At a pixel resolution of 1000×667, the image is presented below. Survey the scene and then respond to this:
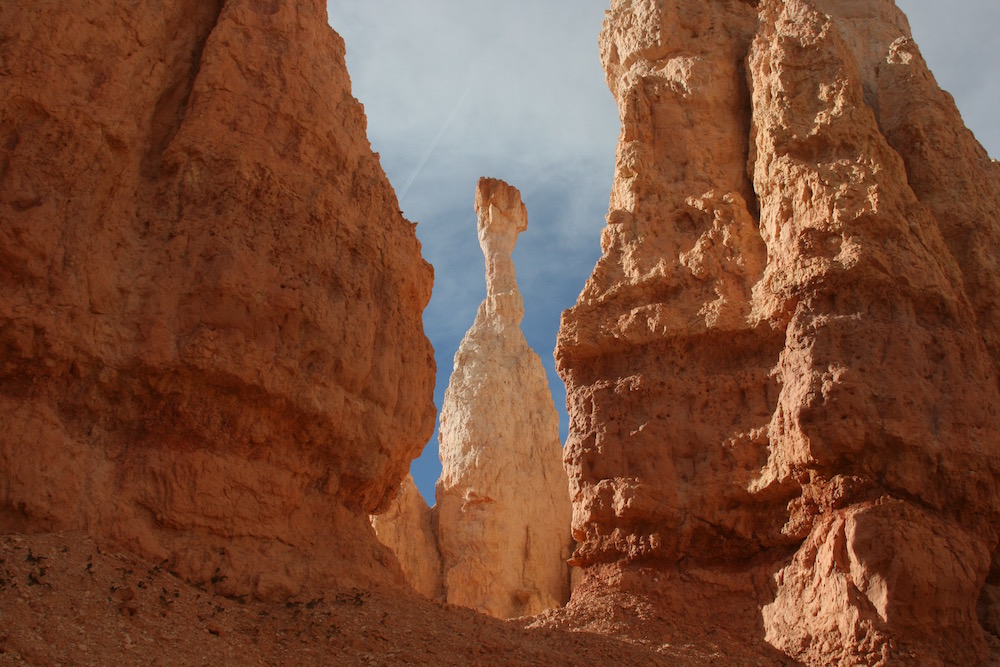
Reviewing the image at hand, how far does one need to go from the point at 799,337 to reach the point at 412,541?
15504 mm

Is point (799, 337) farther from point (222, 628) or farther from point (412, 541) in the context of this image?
point (412, 541)

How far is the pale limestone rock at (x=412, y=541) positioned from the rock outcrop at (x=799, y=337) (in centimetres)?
1236

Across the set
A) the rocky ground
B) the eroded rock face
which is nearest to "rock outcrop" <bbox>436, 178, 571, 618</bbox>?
the eroded rock face

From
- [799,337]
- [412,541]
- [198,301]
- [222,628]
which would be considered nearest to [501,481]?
[412,541]

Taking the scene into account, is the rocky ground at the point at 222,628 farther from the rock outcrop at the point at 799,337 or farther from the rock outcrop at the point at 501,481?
the rock outcrop at the point at 501,481

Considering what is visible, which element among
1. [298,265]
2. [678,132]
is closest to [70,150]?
[298,265]

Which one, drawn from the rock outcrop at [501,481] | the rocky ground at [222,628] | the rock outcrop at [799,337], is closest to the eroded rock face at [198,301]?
the rocky ground at [222,628]

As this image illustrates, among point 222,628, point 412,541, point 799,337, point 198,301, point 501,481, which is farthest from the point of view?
point 501,481

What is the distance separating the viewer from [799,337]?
440 inches

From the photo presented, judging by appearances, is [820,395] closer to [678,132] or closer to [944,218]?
[944,218]

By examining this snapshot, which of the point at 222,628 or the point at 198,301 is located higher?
the point at 198,301

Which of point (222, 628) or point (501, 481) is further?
point (501, 481)

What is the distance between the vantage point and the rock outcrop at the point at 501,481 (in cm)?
2400

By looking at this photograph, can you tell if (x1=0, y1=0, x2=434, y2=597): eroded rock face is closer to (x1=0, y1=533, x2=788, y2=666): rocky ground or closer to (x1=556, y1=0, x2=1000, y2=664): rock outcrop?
(x1=0, y1=533, x2=788, y2=666): rocky ground
